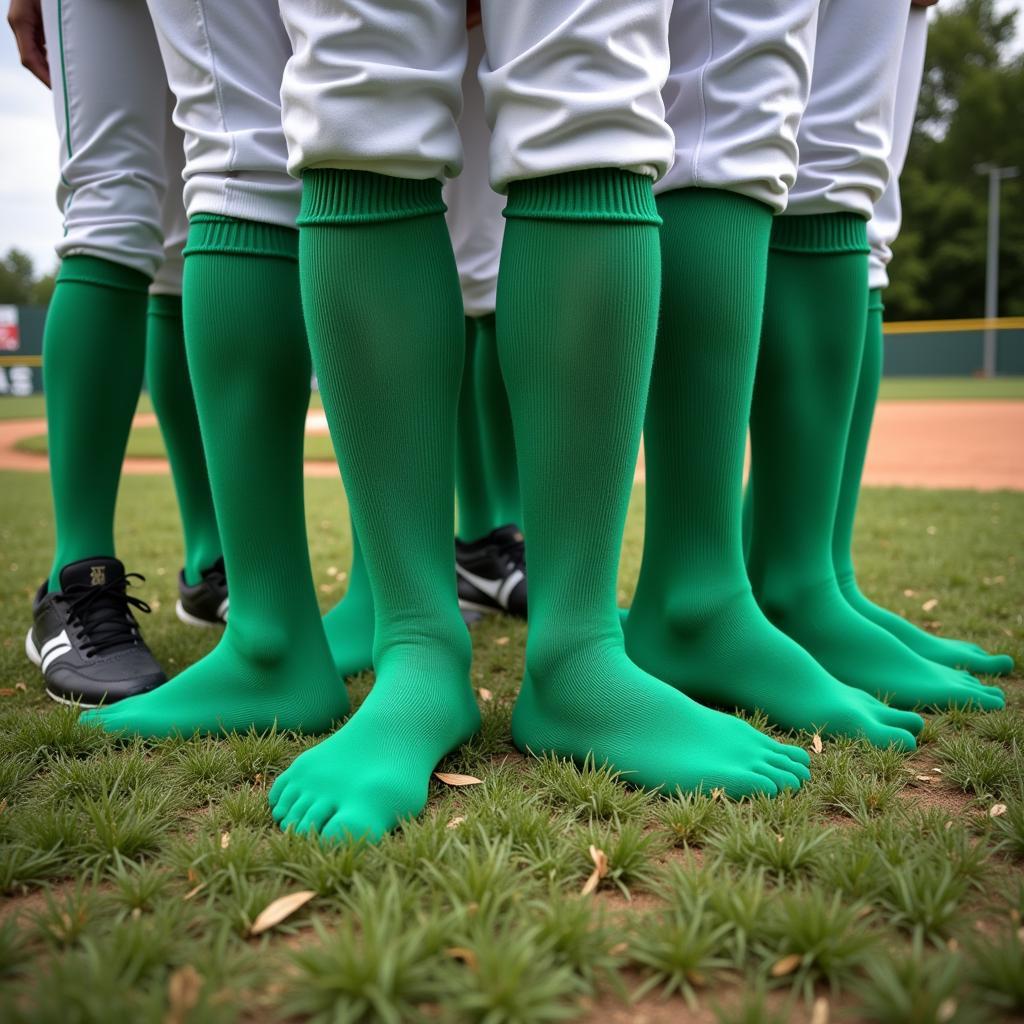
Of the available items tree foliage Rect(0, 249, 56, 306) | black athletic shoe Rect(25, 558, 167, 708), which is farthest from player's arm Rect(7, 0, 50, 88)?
tree foliage Rect(0, 249, 56, 306)

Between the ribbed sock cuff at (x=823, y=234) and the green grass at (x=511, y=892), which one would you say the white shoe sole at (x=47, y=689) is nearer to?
the green grass at (x=511, y=892)

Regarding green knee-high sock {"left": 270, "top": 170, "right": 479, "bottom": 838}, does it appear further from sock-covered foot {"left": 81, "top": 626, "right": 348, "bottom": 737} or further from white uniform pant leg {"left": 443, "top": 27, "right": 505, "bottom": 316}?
white uniform pant leg {"left": 443, "top": 27, "right": 505, "bottom": 316}

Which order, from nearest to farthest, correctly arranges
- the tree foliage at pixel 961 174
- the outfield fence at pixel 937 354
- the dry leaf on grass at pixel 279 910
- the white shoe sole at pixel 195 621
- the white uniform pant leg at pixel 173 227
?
the dry leaf on grass at pixel 279 910 < the white uniform pant leg at pixel 173 227 < the white shoe sole at pixel 195 621 < the outfield fence at pixel 937 354 < the tree foliage at pixel 961 174

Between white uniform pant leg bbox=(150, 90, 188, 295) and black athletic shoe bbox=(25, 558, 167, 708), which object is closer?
black athletic shoe bbox=(25, 558, 167, 708)

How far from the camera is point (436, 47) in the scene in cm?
108

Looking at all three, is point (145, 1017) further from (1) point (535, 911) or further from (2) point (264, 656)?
(2) point (264, 656)

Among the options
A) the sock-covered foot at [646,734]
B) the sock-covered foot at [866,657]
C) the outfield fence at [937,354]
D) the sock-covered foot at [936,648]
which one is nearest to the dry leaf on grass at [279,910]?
the sock-covered foot at [646,734]

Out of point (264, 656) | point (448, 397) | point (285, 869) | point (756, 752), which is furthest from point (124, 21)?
point (756, 752)

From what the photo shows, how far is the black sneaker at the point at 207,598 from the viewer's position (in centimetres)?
204

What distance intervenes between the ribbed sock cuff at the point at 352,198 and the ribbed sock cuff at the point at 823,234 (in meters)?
0.73

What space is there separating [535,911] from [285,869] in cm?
25

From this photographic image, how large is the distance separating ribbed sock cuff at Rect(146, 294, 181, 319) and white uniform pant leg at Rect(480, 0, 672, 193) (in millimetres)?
1145

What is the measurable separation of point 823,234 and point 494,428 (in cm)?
92

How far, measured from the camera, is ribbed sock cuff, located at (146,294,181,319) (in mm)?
1991
